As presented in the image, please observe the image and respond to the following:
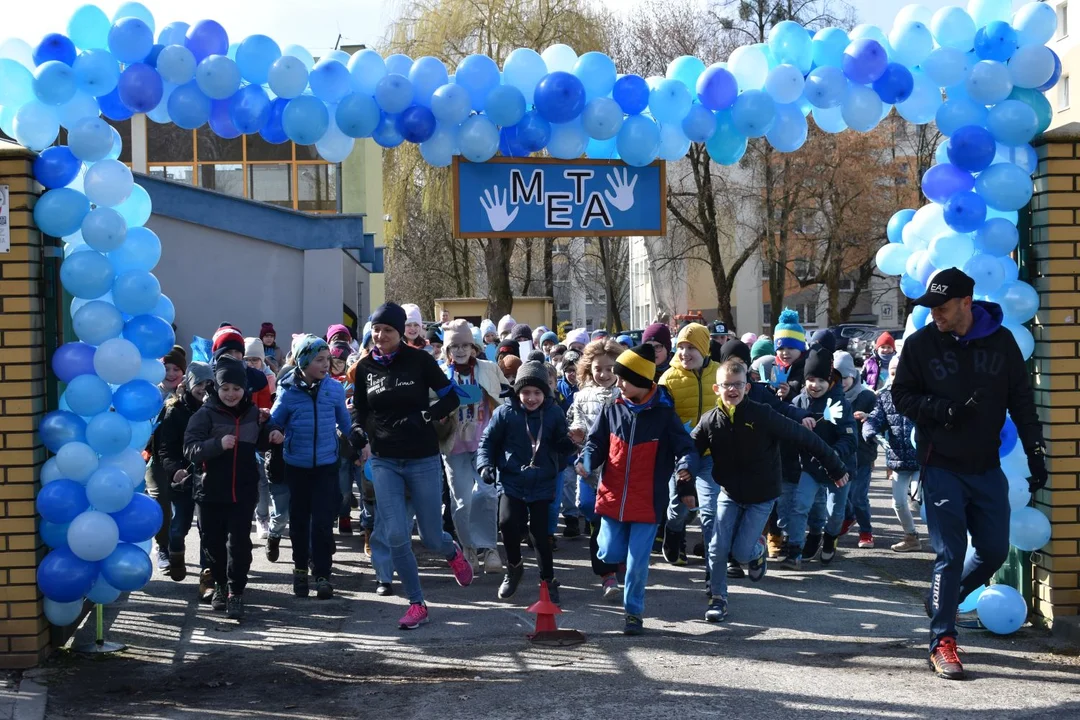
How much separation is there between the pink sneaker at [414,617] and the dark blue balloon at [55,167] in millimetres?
3406

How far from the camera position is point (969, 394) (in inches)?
249

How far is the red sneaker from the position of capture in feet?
20.5

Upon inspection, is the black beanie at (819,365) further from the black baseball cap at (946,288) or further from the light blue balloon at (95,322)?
the light blue balloon at (95,322)

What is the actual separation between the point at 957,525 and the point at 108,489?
479 centimetres

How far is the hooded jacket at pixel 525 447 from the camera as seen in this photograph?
8.48m

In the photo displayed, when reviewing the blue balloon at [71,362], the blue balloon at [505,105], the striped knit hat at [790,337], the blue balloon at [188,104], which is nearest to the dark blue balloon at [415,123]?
the blue balloon at [505,105]

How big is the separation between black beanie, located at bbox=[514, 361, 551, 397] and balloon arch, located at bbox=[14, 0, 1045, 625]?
4.96 ft

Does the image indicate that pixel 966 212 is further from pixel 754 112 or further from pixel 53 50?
pixel 53 50

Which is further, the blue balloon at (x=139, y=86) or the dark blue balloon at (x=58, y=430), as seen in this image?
the blue balloon at (x=139, y=86)

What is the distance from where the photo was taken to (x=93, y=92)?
725cm

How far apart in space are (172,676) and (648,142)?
454 centimetres

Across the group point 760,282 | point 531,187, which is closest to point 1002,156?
point 531,187

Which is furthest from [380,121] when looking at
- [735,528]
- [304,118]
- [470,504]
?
[735,528]

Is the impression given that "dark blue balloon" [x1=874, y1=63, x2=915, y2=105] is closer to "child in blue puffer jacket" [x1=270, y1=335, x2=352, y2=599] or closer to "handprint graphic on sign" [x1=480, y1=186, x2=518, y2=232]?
"handprint graphic on sign" [x1=480, y1=186, x2=518, y2=232]
